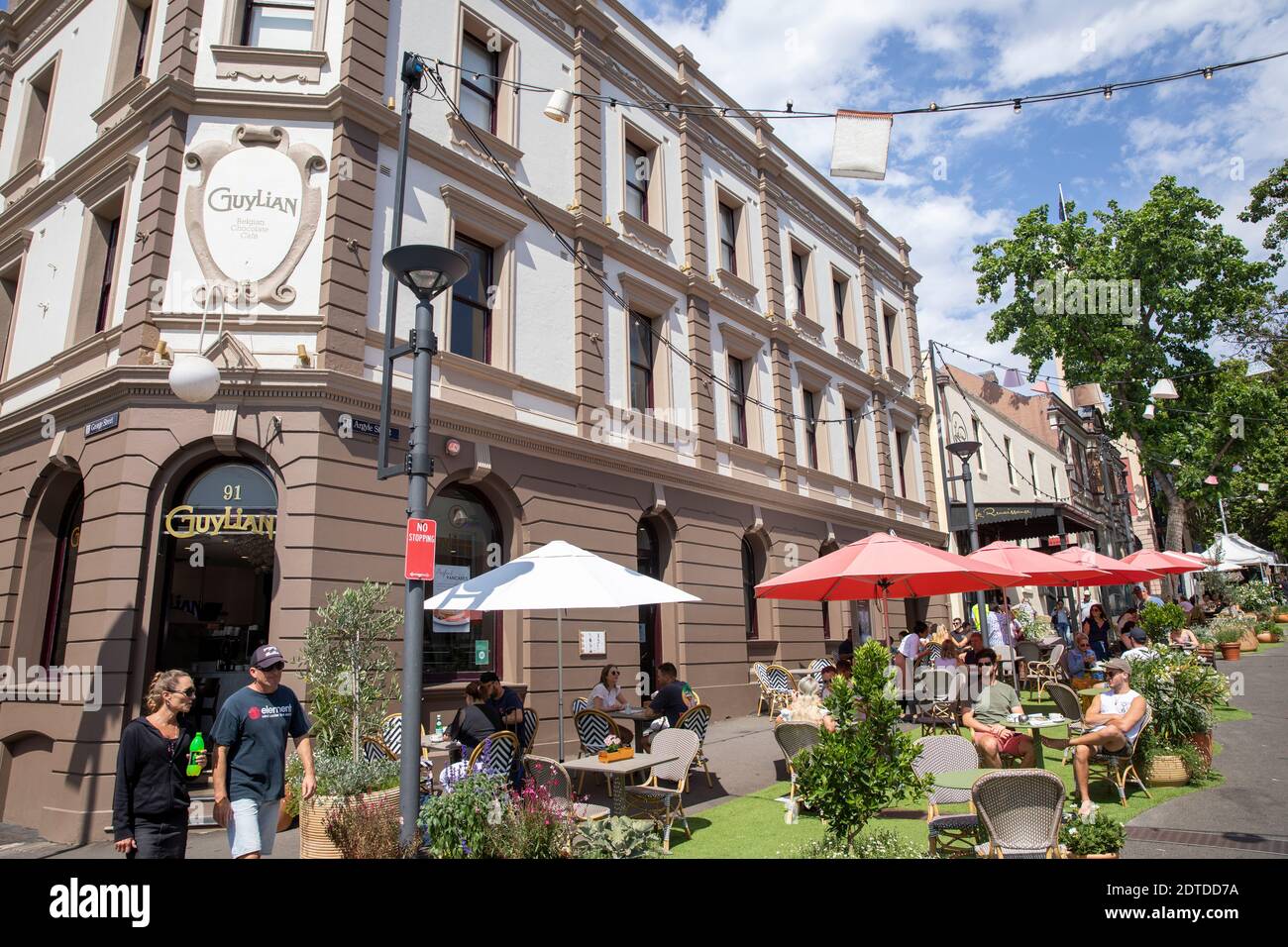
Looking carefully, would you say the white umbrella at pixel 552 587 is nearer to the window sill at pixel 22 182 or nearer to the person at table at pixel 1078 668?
the person at table at pixel 1078 668

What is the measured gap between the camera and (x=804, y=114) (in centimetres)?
1030

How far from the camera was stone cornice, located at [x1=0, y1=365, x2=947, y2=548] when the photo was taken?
10133 mm

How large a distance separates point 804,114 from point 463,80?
680 centimetres

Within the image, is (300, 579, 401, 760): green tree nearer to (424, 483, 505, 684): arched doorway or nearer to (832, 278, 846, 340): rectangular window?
(424, 483, 505, 684): arched doorway

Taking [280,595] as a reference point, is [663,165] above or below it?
above

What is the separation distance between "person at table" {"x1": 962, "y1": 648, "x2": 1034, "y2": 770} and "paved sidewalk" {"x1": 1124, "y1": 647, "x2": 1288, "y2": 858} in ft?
4.18

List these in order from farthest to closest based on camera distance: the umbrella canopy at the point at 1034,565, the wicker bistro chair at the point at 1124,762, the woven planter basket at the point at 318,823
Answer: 1. the umbrella canopy at the point at 1034,565
2. the wicker bistro chair at the point at 1124,762
3. the woven planter basket at the point at 318,823

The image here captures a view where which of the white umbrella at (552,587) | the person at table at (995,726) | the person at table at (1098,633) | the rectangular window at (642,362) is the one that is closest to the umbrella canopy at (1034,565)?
the person at table at (1098,633)

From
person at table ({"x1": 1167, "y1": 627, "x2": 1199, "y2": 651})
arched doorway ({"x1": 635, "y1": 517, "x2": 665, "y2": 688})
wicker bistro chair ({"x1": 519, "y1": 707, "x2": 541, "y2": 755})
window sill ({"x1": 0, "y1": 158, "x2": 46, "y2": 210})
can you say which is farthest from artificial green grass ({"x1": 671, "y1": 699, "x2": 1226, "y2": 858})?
window sill ({"x1": 0, "y1": 158, "x2": 46, "y2": 210})

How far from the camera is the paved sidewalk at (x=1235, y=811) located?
6.50 metres

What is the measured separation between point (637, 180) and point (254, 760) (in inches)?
586

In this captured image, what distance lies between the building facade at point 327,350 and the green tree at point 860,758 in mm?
6638
